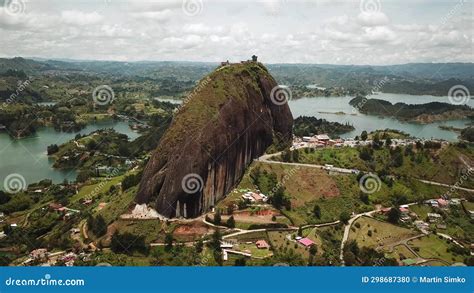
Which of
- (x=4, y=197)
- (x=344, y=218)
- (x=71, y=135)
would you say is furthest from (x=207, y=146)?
(x=71, y=135)

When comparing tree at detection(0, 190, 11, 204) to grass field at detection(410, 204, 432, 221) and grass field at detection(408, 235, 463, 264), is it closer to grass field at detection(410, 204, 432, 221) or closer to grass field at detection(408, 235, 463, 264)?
grass field at detection(408, 235, 463, 264)

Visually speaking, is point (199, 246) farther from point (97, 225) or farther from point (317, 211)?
point (317, 211)

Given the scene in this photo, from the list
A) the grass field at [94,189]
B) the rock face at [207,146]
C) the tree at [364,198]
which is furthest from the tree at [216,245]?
the grass field at [94,189]

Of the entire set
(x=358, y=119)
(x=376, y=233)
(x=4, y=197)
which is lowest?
(x=4, y=197)

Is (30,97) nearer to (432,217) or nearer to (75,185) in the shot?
(75,185)

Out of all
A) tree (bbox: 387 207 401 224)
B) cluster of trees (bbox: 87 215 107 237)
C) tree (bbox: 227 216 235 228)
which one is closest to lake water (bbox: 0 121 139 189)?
cluster of trees (bbox: 87 215 107 237)

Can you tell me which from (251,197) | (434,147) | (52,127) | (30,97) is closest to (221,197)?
(251,197)
